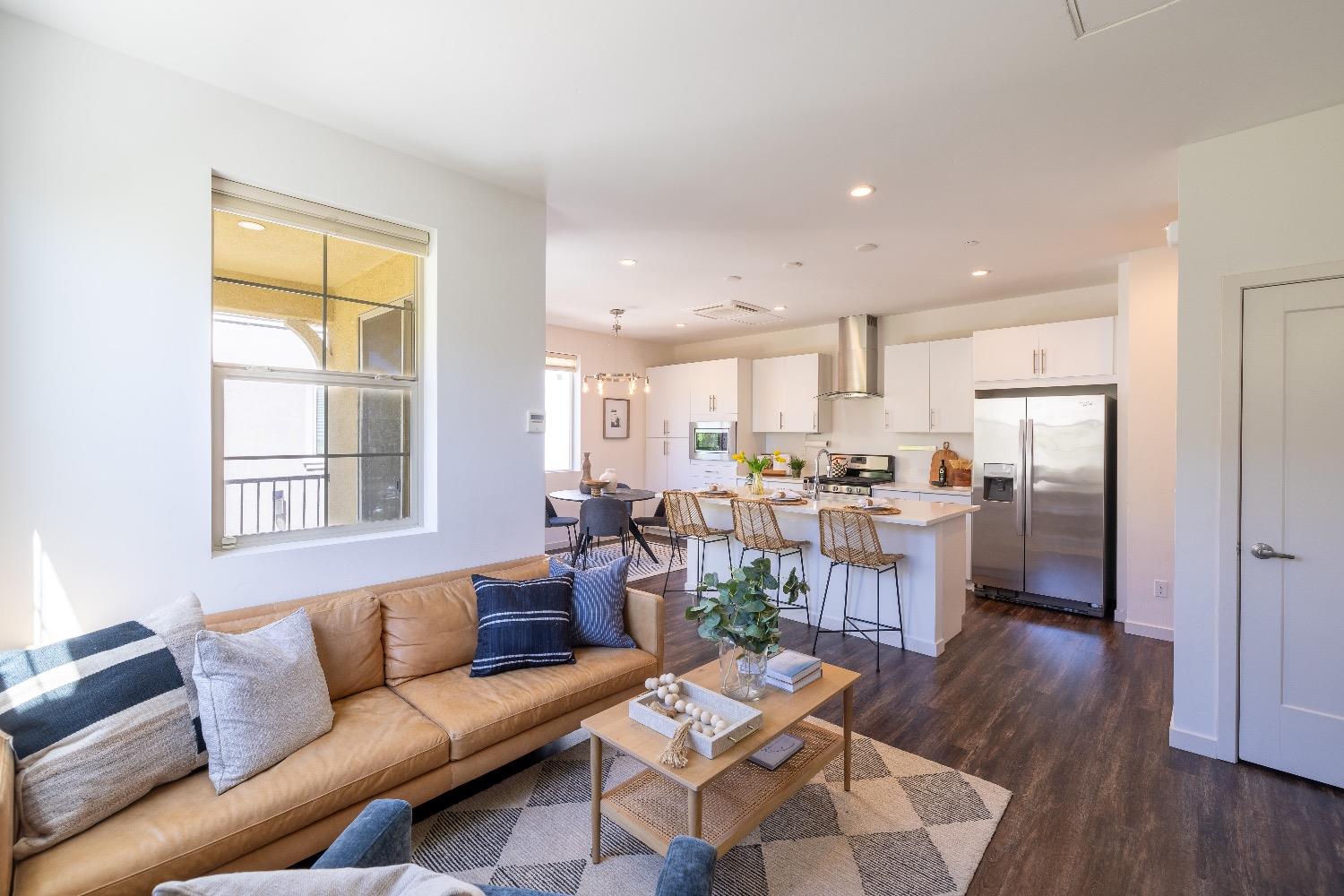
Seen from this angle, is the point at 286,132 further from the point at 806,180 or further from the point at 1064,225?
the point at 1064,225

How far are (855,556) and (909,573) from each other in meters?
0.44

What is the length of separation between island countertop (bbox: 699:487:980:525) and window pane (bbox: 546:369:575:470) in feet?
10.2

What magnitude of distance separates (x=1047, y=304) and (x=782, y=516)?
331 cm

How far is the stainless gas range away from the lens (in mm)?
6129

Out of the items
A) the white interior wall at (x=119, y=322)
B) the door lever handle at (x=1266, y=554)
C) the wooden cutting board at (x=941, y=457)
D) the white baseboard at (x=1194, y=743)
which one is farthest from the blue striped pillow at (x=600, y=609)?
the wooden cutting board at (x=941, y=457)

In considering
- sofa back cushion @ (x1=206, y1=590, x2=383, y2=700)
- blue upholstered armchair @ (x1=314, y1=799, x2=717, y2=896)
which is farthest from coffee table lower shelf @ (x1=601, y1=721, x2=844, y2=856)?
sofa back cushion @ (x1=206, y1=590, x2=383, y2=700)

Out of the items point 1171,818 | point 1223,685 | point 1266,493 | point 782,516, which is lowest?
point 1171,818

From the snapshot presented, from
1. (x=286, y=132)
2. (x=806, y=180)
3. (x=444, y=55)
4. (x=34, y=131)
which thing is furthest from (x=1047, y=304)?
(x=34, y=131)

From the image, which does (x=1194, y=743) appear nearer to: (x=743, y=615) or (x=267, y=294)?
(x=743, y=615)

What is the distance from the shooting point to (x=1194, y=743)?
2.68 metres

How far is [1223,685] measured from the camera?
262 cm

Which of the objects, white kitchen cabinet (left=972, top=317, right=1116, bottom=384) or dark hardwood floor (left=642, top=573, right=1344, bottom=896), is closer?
dark hardwood floor (left=642, top=573, right=1344, bottom=896)

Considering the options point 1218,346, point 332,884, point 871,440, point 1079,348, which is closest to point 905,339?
point 871,440

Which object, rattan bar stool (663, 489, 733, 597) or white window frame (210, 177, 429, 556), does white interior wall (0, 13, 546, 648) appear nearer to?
white window frame (210, 177, 429, 556)
